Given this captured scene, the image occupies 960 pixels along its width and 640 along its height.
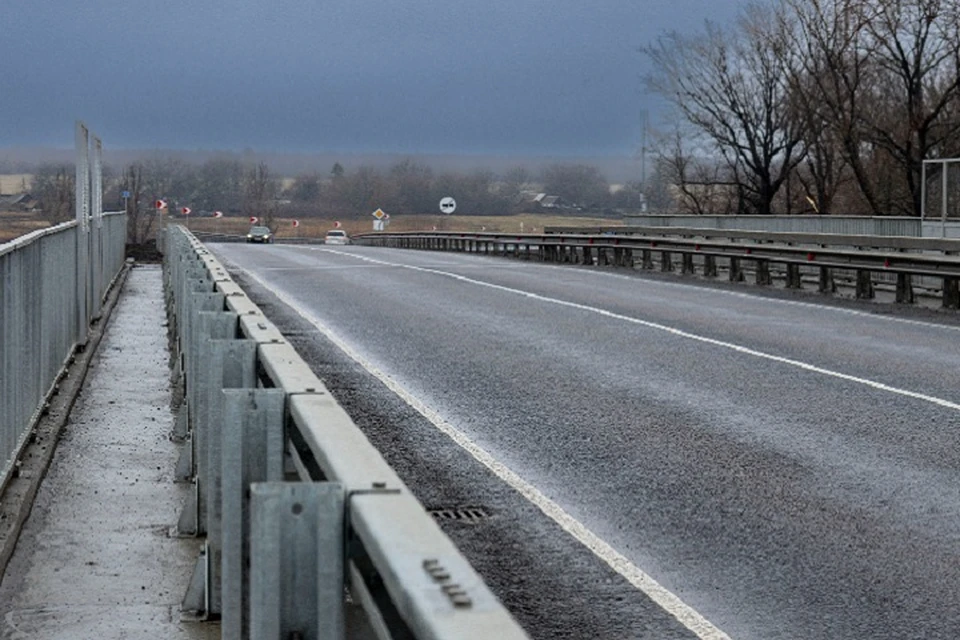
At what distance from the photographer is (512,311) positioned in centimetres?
2361

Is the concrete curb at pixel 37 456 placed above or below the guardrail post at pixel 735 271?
below

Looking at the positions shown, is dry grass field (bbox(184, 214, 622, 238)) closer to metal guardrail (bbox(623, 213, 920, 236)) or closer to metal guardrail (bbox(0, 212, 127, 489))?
metal guardrail (bbox(623, 213, 920, 236))

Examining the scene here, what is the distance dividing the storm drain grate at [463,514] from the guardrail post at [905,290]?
18386 mm

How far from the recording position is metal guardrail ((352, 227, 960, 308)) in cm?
→ 2606

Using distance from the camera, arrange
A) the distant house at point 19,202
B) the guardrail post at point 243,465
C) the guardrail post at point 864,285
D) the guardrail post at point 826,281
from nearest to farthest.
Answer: the guardrail post at point 243,465
the distant house at point 19,202
the guardrail post at point 864,285
the guardrail post at point 826,281

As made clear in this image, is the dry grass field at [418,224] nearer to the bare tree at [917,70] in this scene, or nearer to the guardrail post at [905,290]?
the bare tree at [917,70]

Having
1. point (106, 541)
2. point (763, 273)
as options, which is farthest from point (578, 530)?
point (763, 273)

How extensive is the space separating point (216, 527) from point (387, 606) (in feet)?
9.64

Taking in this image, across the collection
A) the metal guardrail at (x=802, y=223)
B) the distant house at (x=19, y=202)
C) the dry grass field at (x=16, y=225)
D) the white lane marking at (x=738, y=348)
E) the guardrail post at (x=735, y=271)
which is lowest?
the white lane marking at (x=738, y=348)

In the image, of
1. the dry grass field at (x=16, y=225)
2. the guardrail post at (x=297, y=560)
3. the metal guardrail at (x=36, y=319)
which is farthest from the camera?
the dry grass field at (x=16, y=225)

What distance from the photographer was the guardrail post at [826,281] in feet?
94.2

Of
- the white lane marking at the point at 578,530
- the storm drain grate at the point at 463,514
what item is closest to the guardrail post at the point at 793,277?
the white lane marking at the point at 578,530

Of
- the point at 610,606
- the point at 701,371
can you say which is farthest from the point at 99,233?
the point at 610,606

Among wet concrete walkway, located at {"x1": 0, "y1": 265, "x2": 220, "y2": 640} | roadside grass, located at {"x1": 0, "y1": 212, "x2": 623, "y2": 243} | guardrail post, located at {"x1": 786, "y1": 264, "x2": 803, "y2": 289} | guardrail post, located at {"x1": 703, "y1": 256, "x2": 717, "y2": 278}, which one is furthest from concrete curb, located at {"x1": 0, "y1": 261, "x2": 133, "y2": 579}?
roadside grass, located at {"x1": 0, "y1": 212, "x2": 623, "y2": 243}
